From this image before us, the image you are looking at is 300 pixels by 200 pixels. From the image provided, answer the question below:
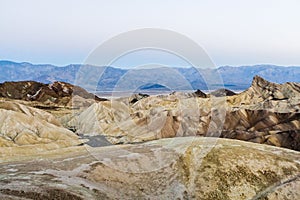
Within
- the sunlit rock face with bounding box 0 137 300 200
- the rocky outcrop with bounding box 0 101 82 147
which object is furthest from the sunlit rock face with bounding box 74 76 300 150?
the sunlit rock face with bounding box 0 137 300 200

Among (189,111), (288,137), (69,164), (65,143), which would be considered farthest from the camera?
(189,111)

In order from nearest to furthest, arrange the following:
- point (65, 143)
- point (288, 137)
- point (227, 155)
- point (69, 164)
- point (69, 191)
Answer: point (69, 191) < point (69, 164) < point (227, 155) < point (288, 137) < point (65, 143)

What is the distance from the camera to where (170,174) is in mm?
45094

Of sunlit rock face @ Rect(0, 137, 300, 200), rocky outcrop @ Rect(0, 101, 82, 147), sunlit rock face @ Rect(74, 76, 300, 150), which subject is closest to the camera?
sunlit rock face @ Rect(0, 137, 300, 200)

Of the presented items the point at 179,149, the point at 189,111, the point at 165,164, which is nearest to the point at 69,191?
the point at 165,164

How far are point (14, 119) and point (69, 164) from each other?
72777 mm

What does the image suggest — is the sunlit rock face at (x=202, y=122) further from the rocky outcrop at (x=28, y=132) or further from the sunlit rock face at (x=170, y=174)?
the sunlit rock face at (x=170, y=174)

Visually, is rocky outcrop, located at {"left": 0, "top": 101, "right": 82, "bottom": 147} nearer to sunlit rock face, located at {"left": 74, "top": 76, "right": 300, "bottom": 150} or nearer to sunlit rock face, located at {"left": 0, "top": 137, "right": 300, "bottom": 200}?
sunlit rock face, located at {"left": 74, "top": 76, "right": 300, "bottom": 150}

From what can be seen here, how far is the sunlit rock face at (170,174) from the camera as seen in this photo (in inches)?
1494

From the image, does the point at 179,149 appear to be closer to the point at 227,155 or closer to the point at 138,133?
the point at 227,155

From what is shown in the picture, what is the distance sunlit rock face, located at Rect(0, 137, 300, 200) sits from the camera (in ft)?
124

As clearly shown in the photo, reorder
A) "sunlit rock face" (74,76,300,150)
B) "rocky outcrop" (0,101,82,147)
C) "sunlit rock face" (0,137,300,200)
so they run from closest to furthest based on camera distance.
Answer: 1. "sunlit rock face" (0,137,300,200)
2. "sunlit rock face" (74,76,300,150)
3. "rocky outcrop" (0,101,82,147)

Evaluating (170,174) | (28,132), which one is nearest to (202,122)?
(28,132)

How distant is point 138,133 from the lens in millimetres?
114250
